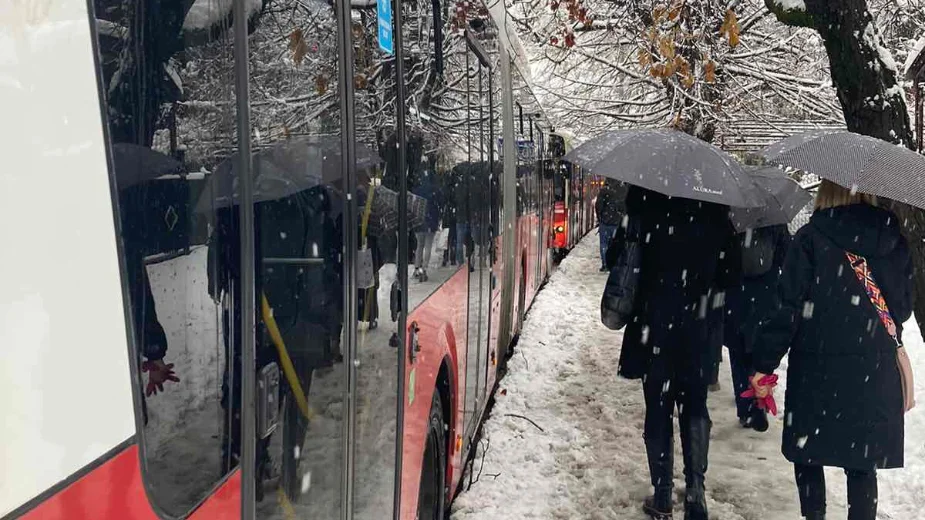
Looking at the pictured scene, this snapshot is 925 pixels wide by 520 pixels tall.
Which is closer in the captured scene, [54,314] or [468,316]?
[54,314]

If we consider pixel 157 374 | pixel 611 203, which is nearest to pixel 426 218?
pixel 157 374

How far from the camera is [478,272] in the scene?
17.3 feet

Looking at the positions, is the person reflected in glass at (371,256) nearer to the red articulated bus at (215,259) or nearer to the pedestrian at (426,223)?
the red articulated bus at (215,259)

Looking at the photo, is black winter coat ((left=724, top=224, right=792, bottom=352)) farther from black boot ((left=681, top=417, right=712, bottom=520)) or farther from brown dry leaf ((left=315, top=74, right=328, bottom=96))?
brown dry leaf ((left=315, top=74, right=328, bottom=96))

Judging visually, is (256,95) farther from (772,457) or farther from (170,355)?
(772,457)

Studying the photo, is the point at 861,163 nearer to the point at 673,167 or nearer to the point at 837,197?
the point at 837,197

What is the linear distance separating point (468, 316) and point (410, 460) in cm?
167

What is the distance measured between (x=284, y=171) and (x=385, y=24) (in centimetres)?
106

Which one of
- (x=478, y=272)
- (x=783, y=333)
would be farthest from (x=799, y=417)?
(x=478, y=272)

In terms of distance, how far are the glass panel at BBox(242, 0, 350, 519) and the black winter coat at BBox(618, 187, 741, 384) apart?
8.56 ft

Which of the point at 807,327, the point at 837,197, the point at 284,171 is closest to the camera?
the point at 284,171

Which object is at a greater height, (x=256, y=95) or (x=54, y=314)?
(x=256, y=95)

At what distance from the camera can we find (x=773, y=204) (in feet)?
18.4

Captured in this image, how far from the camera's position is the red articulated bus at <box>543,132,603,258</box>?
15.2 m
